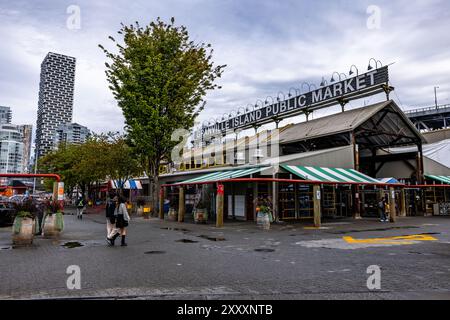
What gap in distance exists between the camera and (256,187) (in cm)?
2325

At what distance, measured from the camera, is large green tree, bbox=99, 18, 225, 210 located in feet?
81.4

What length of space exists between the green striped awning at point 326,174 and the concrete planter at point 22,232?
13216mm

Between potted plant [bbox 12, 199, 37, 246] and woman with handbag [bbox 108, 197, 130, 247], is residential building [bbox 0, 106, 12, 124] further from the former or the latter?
woman with handbag [bbox 108, 197, 130, 247]

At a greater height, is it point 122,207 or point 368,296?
point 122,207

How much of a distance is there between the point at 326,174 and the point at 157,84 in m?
13.7

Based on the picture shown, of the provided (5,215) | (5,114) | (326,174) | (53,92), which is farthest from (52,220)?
(5,114)

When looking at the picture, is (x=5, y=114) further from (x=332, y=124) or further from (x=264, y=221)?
(x=264, y=221)

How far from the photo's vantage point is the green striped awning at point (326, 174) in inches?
768

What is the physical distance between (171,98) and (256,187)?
952cm

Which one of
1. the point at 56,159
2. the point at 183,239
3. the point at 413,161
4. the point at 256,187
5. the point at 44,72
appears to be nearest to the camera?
the point at 183,239

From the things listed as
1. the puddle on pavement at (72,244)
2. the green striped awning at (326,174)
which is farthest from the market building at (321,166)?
the puddle on pavement at (72,244)

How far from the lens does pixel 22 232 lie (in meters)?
12.0

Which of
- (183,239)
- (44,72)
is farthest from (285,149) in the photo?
(44,72)
